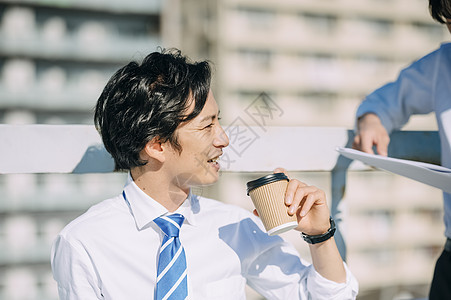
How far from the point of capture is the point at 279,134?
0.96m

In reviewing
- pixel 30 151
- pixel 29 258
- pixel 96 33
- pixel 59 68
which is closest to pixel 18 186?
pixel 29 258

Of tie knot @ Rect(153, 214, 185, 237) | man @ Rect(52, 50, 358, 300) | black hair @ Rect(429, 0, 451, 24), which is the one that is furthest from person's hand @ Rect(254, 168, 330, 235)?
black hair @ Rect(429, 0, 451, 24)

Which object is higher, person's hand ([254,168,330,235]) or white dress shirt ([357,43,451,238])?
white dress shirt ([357,43,451,238])

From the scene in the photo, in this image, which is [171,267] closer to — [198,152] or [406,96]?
[198,152]

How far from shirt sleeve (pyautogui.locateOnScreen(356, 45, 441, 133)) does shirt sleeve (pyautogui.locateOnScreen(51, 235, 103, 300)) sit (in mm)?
726

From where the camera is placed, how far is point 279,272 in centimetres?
86

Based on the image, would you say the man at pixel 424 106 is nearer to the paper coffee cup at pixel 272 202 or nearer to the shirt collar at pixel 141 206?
the paper coffee cup at pixel 272 202

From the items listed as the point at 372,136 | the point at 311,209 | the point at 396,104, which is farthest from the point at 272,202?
the point at 396,104

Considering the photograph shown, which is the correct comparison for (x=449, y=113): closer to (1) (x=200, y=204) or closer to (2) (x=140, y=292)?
(1) (x=200, y=204)

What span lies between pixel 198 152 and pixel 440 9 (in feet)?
2.10

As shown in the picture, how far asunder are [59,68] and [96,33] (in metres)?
0.79

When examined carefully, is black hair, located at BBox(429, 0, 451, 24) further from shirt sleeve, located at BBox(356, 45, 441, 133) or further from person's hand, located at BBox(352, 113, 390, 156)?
person's hand, located at BBox(352, 113, 390, 156)

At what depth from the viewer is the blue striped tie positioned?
29.7 inches

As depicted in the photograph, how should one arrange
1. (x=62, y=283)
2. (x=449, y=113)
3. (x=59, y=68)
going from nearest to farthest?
(x=62, y=283), (x=449, y=113), (x=59, y=68)
